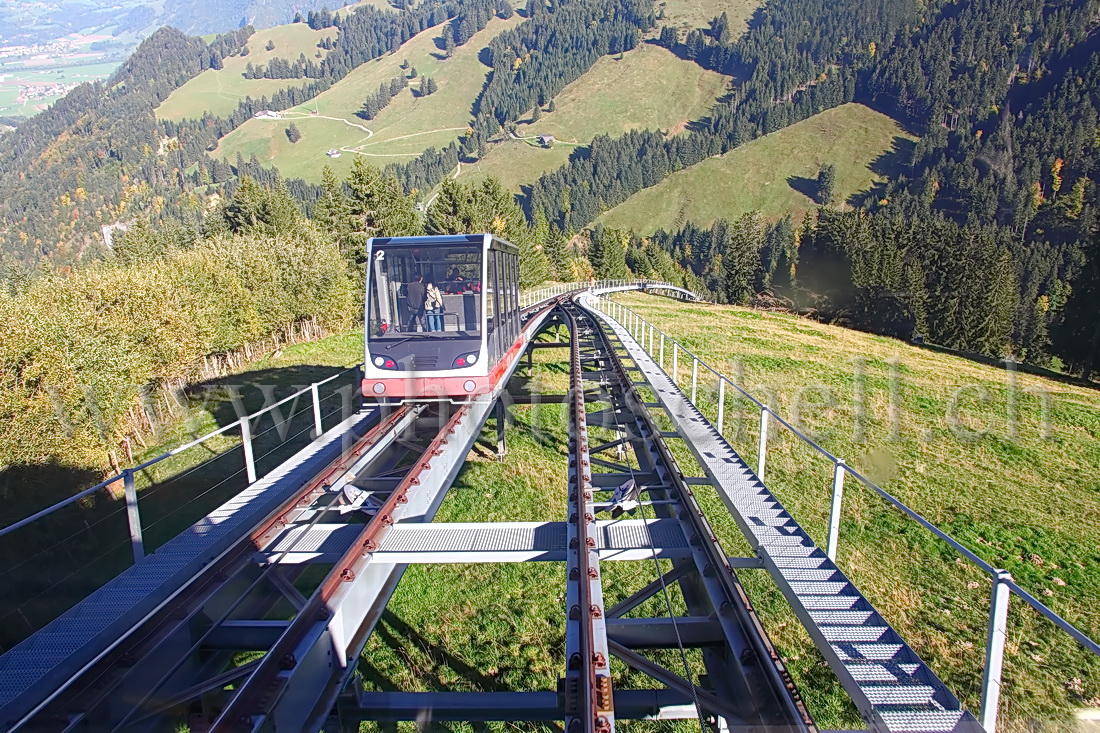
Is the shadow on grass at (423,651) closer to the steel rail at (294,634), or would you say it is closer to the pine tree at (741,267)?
the steel rail at (294,634)

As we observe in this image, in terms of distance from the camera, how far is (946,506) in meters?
11.3

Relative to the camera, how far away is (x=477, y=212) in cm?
5409

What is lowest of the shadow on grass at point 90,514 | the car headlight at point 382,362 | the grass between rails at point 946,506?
the shadow on grass at point 90,514

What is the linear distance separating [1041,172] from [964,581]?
644 feet

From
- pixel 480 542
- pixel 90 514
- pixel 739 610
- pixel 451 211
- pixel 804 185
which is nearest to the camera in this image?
pixel 739 610

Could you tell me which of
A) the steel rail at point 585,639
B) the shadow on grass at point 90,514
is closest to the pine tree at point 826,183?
the shadow on grass at point 90,514

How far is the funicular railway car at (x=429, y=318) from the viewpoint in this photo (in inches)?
400

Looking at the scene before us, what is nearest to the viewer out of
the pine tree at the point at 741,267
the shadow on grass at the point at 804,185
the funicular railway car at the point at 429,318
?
the funicular railway car at the point at 429,318

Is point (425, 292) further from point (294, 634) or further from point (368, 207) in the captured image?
point (368, 207)

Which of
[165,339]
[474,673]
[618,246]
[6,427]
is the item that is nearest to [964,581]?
[474,673]

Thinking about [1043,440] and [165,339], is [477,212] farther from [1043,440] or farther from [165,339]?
[1043,440]

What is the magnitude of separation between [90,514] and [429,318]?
10.4 metres

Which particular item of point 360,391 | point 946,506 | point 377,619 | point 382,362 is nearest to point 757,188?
point 946,506

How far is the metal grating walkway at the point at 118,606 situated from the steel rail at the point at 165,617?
4.8 inches
